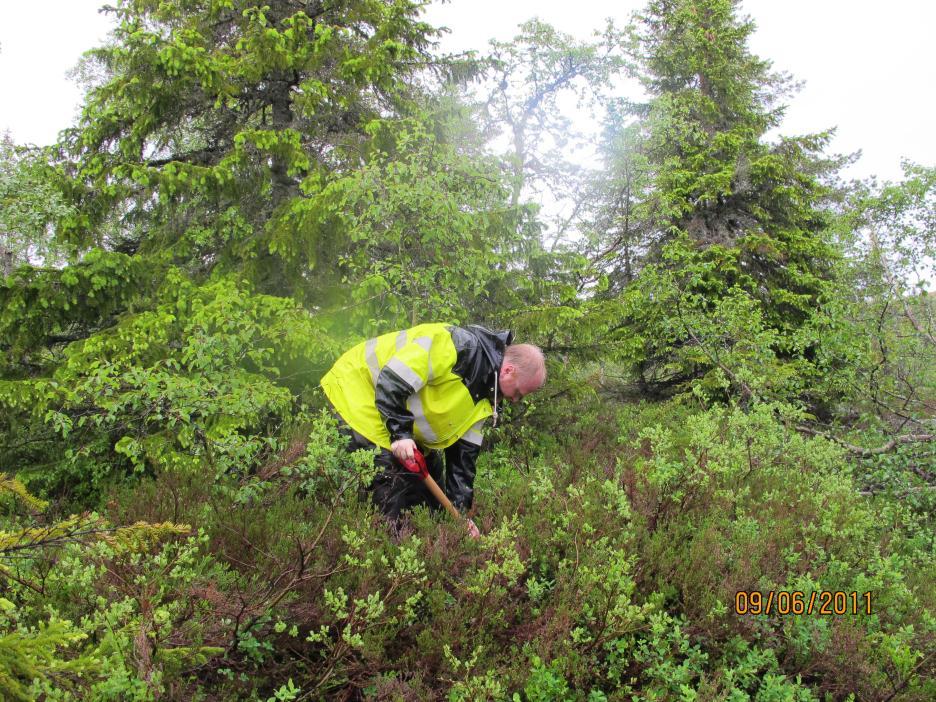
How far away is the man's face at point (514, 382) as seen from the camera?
3.93 m

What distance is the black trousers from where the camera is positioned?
3.79 metres

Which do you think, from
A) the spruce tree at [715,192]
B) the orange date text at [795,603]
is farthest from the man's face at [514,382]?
the spruce tree at [715,192]

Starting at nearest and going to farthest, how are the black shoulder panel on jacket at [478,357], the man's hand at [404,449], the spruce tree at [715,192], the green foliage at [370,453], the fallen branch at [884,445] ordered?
1. the green foliage at [370,453]
2. the man's hand at [404,449]
3. the black shoulder panel on jacket at [478,357]
4. the fallen branch at [884,445]
5. the spruce tree at [715,192]

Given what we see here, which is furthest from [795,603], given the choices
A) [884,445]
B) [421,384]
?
[884,445]

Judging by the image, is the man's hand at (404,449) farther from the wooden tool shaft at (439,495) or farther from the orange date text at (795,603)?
the orange date text at (795,603)

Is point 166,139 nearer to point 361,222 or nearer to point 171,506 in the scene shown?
point 361,222

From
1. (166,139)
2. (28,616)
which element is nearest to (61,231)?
(166,139)

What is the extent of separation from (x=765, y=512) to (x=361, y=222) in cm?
476

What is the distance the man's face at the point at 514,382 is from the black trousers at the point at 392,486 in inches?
35.6

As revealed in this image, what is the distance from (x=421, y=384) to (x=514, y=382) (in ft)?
2.33

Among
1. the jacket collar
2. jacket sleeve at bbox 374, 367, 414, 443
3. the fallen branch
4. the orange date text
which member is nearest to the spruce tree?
the fallen branch

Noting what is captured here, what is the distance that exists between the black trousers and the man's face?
90cm

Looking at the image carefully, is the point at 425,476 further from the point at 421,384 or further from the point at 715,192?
the point at 715,192

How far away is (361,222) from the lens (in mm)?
6109
